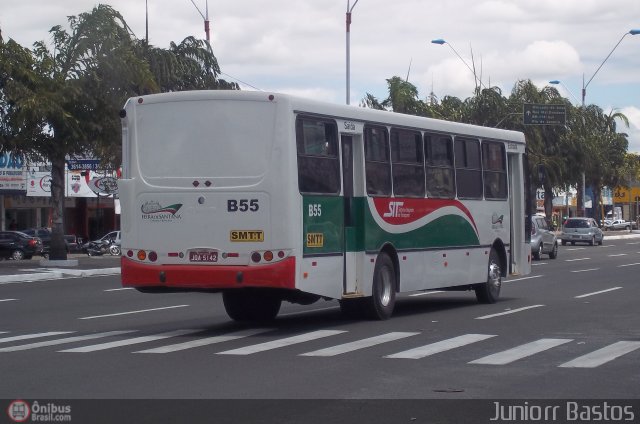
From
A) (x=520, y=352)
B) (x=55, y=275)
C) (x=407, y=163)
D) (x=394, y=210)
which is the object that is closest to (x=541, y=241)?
(x=55, y=275)

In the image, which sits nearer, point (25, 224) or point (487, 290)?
point (487, 290)

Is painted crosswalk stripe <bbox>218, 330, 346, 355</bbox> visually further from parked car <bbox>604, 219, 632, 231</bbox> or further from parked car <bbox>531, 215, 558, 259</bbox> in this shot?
parked car <bbox>604, 219, 632, 231</bbox>

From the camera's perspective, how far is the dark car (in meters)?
48.5

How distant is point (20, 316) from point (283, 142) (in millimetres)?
7136

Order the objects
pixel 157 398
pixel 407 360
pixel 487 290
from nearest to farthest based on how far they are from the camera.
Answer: pixel 157 398, pixel 407 360, pixel 487 290

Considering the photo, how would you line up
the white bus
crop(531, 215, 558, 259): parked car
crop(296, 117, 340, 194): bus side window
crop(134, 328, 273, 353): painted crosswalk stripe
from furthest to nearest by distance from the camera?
crop(531, 215, 558, 259): parked car → crop(296, 117, 340, 194): bus side window → the white bus → crop(134, 328, 273, 353): painted crosswalk stripe

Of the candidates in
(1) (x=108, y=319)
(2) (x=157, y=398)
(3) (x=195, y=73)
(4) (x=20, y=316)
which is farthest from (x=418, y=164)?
(3) (x=195, y=73)

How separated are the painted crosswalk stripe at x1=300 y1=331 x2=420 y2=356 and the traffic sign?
139 feet

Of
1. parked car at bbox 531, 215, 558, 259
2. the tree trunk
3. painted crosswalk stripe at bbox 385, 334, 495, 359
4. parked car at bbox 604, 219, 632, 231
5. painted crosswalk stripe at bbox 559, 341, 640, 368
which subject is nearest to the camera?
painted crosswalk stripe at bbox 559, 341, 640, 368

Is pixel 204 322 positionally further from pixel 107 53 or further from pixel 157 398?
pixel 107 53

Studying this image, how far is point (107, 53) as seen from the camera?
36656mm

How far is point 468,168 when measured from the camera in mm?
21078
